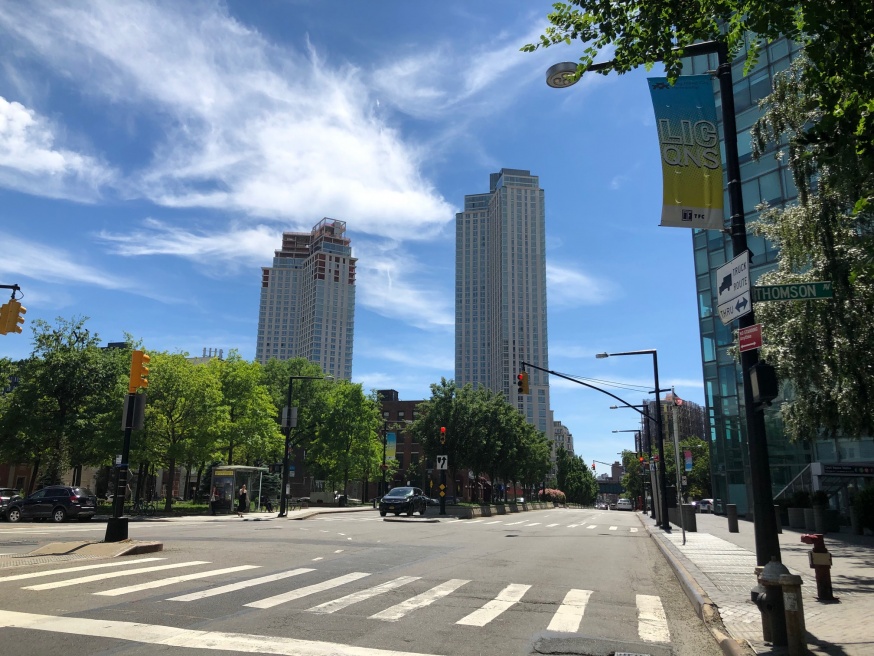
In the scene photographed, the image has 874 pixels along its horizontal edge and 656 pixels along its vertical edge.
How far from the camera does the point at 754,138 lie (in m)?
18.0

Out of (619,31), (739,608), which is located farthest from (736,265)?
(739,608)

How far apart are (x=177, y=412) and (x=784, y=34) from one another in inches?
1497

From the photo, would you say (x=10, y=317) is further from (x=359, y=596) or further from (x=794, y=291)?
(x=794, y=291)

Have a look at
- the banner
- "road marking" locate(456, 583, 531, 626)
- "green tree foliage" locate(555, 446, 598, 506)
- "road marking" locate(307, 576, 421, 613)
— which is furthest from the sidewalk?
"green tree foliage" locate(555, 446, 598, 506)

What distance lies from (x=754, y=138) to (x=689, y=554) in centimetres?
1194

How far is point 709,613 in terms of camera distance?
8.59m

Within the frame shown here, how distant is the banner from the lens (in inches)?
344

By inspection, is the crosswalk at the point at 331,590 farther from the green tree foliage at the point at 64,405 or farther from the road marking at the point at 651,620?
the green tree foliage at the point at 64,405

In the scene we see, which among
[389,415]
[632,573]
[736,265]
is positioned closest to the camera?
[736,265]

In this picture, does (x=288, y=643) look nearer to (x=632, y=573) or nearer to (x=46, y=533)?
(x=632, y=573)

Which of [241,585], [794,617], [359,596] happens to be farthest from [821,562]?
[241,585]

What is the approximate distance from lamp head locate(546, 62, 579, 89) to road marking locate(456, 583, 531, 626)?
7615 millimetres

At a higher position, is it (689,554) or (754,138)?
(754,138)

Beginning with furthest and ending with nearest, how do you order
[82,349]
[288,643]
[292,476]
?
1. [292,476]
2. [82,349]
3. [288,643]
